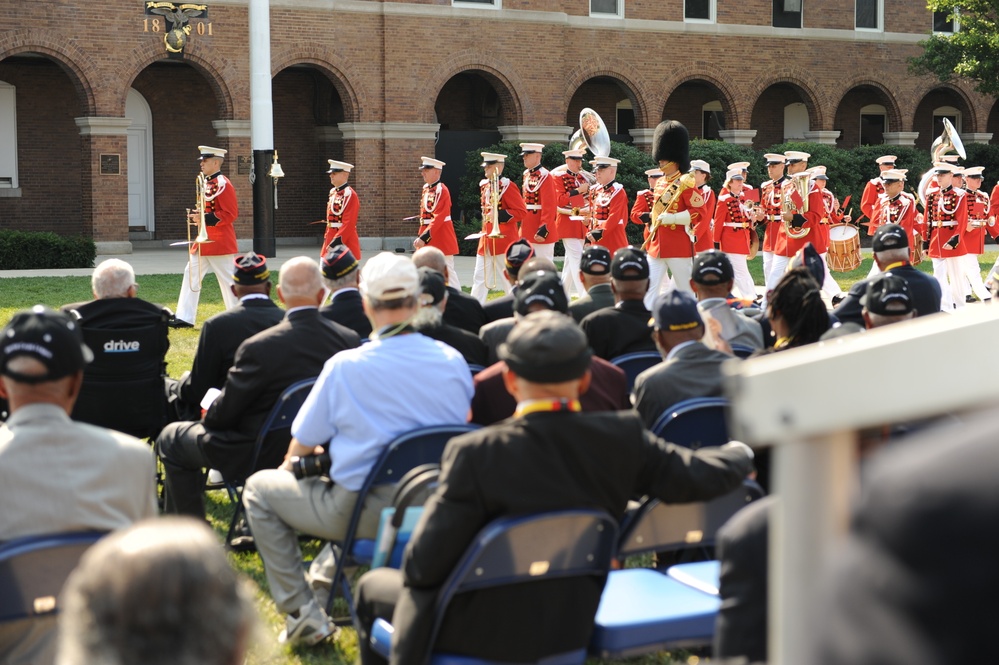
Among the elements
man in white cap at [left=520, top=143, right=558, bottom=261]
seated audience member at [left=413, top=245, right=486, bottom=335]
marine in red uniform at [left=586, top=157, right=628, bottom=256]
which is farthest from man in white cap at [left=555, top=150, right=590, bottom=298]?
seated audience member at [left=413, top=245, right=486, bottom=335]

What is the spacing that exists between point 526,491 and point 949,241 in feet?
49.4

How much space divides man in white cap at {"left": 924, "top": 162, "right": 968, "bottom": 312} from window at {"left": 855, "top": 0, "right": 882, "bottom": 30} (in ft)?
53.1

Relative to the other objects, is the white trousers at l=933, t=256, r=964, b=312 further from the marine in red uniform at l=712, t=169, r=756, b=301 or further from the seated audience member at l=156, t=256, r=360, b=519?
the seated audience member at l=156, t=256, r=360, b=519

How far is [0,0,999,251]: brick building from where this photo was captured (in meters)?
24.7

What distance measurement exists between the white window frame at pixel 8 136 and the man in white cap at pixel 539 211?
1289 cm

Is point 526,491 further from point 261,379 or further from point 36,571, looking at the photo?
point 261,379

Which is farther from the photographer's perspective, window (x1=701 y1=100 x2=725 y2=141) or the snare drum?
window (x1=701 y1=100 x2=725 y2=141)

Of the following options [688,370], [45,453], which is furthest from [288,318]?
[45,453]

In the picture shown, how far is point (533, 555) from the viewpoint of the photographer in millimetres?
3426

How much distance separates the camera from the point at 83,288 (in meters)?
18.2

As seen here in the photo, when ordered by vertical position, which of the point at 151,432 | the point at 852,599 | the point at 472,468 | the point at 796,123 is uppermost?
the point at 796,123

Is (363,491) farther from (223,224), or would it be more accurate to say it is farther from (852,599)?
(223,224)

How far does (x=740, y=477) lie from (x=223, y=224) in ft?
39.5

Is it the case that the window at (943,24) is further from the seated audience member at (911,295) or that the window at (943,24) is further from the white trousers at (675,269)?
the seated audience member at (911,295)
